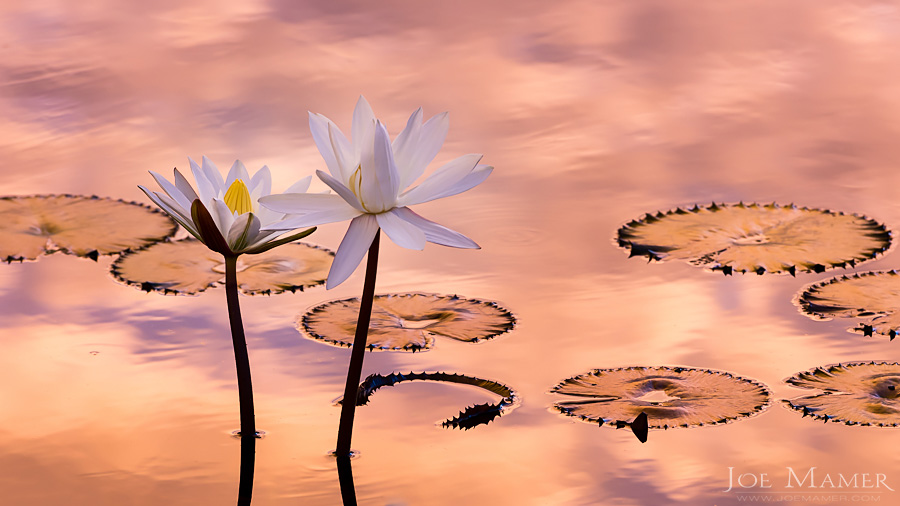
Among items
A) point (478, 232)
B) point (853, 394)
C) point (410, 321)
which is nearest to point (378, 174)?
point (410, 321)

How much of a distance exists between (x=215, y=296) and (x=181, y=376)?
0.32m

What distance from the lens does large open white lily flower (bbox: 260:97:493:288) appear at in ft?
3.82

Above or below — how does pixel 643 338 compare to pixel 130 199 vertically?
below

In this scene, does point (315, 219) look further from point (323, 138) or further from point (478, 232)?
point (478, 232)

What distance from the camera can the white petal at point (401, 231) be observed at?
115 cm

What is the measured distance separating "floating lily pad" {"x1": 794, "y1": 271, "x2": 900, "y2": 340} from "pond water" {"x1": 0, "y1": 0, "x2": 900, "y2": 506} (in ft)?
0.09

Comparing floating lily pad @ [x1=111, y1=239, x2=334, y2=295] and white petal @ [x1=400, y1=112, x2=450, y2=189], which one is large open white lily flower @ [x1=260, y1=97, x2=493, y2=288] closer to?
white petal @ [x1=400, y1=112, x2=450, y2=189]

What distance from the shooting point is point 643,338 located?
5.89 feet

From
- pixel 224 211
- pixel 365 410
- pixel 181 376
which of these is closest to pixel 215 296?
pixel 181 376

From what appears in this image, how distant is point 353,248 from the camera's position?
117 centimetres

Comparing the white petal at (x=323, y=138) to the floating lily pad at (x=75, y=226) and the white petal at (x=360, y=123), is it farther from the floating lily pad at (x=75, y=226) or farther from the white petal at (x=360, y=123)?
the floating lily pad at (x=75, y=226)

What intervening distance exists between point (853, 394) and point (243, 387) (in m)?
0.92

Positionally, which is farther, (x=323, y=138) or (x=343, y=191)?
(x=323, y=138)

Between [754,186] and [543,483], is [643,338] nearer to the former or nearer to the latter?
[543,483]
